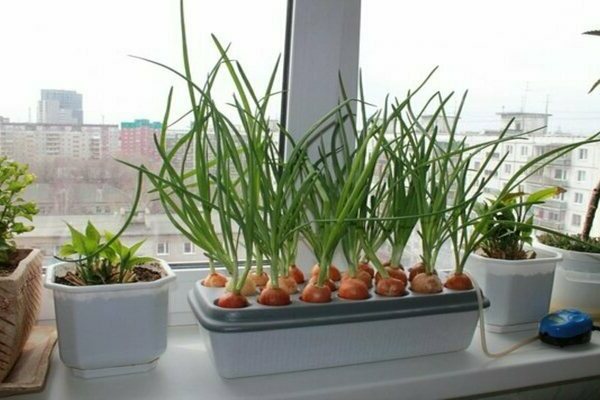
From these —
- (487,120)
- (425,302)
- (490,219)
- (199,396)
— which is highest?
(487,120)

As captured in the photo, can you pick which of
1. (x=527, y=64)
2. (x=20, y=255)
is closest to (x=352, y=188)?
(x=20, y=255)

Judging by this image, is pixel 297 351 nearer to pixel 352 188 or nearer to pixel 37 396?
pixel 352 188

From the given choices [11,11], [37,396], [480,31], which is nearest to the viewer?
[37,396]

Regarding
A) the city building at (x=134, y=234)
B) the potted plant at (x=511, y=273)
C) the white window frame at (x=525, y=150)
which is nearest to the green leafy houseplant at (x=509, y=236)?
the potted plant at (x=511, y=273)

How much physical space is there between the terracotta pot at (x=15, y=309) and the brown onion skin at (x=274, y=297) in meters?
Answer: 0.29

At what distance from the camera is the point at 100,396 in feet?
2.43

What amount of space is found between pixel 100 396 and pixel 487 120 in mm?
880

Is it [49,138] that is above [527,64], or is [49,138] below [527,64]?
below

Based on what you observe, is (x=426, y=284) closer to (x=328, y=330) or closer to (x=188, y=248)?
(x=328, y=330)

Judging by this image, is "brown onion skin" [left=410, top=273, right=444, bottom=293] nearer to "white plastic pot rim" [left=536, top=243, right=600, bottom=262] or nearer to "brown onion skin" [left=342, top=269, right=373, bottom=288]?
"brown onion skin" [left=342, top=269, right=373, bottom=288]

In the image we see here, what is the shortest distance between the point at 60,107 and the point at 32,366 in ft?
1.28

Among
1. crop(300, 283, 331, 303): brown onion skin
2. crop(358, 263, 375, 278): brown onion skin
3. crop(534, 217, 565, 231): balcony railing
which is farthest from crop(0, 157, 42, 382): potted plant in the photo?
crop(534, 217, 565, 231): balcony railing

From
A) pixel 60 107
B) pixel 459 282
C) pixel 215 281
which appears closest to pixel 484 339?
pixel 459 282

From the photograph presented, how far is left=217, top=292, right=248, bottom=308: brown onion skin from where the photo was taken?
0.76 meters
